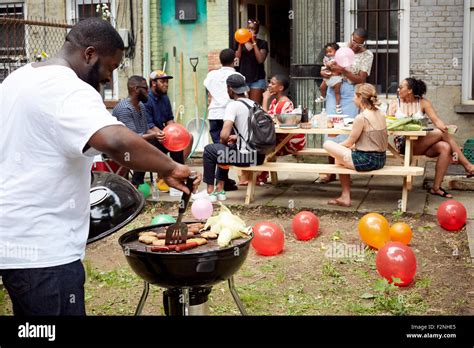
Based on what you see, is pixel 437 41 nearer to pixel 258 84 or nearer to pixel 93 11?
pixel 258 84

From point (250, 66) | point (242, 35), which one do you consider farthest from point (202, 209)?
point (250, 66)

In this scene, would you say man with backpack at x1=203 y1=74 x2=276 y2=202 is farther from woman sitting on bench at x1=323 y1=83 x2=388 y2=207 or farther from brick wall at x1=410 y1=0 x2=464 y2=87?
brick wall at x1=410 y1=0 x2=464 y2=87

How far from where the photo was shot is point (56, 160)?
323cm

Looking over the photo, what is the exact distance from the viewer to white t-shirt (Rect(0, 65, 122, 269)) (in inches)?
123

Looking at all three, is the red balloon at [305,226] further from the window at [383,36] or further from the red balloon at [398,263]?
the window at [383,36]

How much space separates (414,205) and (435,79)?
3707 millimetres

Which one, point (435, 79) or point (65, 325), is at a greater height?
point (435, 79)

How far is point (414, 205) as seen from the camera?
9320mm

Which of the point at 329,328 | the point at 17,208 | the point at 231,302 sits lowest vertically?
the point at 231,302

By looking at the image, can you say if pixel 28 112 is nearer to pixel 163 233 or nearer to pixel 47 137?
pixel 47 137

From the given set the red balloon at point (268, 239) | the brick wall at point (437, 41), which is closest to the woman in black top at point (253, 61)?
the brick wall at point (437, 41)

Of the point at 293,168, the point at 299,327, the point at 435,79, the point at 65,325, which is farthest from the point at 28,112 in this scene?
the point at 435,79

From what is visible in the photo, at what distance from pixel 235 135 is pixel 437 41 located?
464 centimetres

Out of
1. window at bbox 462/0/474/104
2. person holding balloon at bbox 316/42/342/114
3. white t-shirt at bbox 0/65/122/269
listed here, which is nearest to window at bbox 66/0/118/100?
person holding balloon at bbox 316/42/342/114
